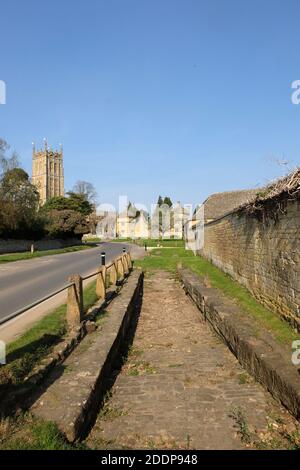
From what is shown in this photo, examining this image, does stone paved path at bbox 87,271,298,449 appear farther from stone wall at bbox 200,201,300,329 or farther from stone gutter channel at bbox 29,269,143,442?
stone wall at bbox 200,201,300,329

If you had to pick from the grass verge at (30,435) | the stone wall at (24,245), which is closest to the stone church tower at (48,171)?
the stone wall at (24,245)

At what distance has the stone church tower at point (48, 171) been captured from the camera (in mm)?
121125

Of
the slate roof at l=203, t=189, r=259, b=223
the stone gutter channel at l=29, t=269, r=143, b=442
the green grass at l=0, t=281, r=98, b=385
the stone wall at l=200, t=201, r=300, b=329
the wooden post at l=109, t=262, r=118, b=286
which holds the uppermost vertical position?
the slate roof at l=203, t=189, r=259, b=223

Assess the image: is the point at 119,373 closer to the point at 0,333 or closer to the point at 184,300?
the point at 0,333

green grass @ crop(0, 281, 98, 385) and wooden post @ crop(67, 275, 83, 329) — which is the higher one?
wooden post @ crop(67, 275, 83, 329)

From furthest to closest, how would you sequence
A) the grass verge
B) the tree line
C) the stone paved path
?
the tree line → the stone paved path → the grass verge

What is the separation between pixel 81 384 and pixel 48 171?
403 feet

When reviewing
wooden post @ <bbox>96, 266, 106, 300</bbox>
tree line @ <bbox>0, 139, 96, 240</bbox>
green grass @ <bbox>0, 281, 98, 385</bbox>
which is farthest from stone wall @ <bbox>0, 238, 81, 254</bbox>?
green grass @ <bbox>0, 281, 98, 385</bbox>

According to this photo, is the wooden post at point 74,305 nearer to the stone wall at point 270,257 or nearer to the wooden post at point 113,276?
the stone wall at point 270,257

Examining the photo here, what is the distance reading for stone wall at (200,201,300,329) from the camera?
7.26 m

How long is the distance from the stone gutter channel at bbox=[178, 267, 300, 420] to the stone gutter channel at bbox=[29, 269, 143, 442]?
6.79 ft

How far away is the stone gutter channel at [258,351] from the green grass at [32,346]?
2.95 m

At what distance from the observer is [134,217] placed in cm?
12319
